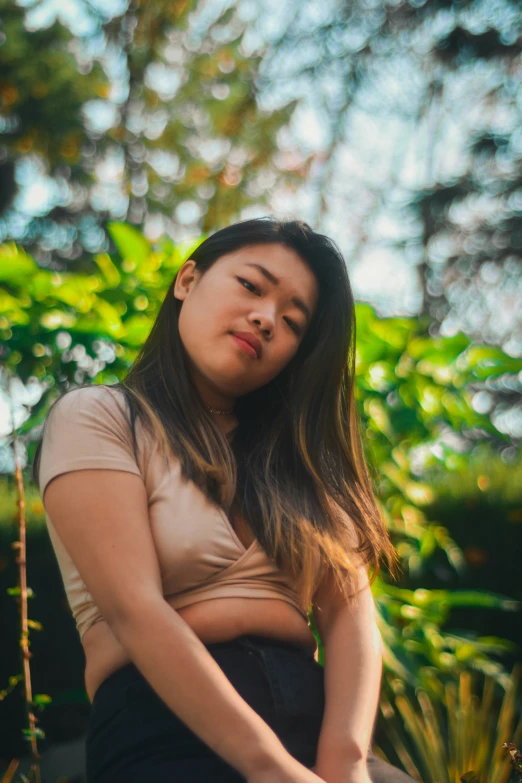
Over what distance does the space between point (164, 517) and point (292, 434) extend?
463 millimetres

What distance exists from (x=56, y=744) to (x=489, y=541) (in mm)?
2335

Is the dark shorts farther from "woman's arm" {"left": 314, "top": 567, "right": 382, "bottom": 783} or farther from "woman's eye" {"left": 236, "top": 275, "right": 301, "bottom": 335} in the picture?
"woman's eye" {"left": 236, "top": 275, "right": 301, "bottom": 335}

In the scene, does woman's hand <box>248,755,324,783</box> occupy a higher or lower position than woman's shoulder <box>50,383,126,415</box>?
lower

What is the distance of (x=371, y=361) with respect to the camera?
7.58ft

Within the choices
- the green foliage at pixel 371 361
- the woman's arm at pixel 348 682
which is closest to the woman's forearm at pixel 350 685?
the woman's arm at pixel 348 682

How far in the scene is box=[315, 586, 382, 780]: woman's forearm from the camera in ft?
4.26

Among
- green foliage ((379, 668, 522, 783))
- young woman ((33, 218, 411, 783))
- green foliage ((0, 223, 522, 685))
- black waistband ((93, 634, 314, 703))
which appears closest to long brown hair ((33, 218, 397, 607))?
young woman ((33, 218, 411, 783))

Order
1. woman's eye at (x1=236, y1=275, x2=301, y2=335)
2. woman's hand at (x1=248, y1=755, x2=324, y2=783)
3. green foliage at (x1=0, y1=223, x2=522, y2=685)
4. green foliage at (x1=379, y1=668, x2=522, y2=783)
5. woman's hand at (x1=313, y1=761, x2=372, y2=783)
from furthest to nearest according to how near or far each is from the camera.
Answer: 1. green foliage at (x1=379, y1=668, x2=522, y2=783)
2. green foliage at (x1=0, y1=223, x2=522, y2=685)
3. woman's eye at (x1=236, y1=275, x2=301, y2=335)
4. woman's hand at (x1=313, y1=761, x2=372, y2=783)
5. woman's hand at (x1=248, y1=755, x2=324, y2=783)

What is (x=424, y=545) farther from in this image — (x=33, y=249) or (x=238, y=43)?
(x=33, y=249)

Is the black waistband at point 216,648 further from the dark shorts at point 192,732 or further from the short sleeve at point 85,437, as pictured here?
the short sleeve at point 85,437

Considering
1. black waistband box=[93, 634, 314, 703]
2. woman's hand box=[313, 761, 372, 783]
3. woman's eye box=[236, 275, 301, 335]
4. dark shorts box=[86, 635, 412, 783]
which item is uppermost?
woman's eye box=[236, 275, 301, 335]

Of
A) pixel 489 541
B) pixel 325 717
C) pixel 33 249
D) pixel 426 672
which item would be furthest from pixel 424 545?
pixel 33 249

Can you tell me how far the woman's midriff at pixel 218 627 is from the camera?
4.33 ft

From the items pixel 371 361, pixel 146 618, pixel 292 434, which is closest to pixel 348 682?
pixel 146 618
